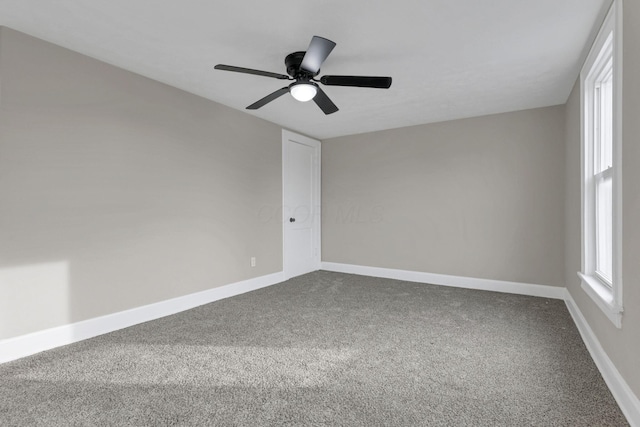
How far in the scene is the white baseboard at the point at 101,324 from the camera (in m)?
2.23

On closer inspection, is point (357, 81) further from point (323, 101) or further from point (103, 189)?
point (103, 189)

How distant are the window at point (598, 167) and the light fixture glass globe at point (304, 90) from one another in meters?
1.89

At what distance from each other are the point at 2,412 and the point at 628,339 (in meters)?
3.23

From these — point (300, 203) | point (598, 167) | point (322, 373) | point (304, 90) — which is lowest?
point (322, 373)

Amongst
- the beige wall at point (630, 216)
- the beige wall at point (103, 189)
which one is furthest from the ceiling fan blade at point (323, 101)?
the beige wall at point (630, 216)

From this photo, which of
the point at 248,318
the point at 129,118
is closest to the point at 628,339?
the point at 248,318

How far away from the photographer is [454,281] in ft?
14.3

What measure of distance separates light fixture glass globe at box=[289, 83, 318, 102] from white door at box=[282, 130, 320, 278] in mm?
2175

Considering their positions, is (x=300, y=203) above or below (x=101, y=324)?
above

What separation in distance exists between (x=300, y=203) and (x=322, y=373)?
3322 millimetres

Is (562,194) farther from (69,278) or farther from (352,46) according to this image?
(69,278)

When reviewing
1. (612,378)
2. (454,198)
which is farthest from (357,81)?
(454,198)

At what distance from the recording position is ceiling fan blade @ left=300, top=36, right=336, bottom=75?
1.94m

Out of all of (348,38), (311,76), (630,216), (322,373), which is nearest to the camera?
(630,216)
